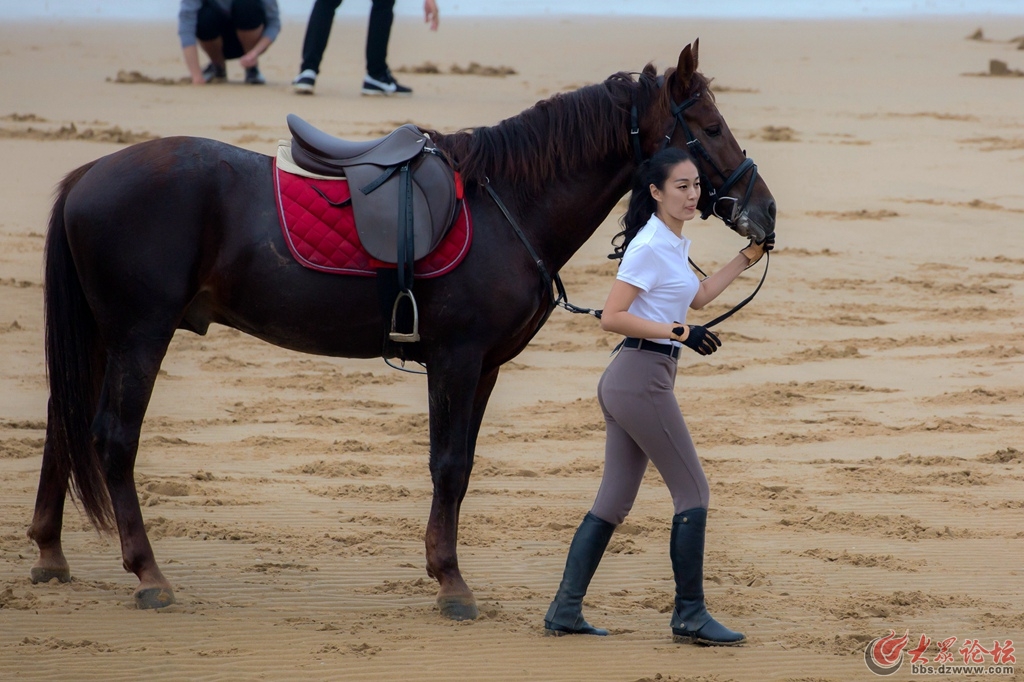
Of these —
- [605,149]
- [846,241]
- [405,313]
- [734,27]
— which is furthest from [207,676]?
[734,27]

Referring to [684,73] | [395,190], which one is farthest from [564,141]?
[395,190]

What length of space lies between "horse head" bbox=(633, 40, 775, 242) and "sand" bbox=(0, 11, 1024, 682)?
1.58 m

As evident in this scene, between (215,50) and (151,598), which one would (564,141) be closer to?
(151,598)

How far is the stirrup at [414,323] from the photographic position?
4742mm

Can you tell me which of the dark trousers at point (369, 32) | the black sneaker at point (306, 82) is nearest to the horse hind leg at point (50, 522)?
the dark trousers at point (369, 32)

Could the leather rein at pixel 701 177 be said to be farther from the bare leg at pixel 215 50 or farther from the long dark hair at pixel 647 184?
the bare leg at pixel 215 50

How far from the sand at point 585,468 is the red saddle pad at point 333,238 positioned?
1.36 m

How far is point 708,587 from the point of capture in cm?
518

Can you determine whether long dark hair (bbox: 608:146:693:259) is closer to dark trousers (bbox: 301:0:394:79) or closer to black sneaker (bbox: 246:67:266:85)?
dark trousers (bbox: 301:0:394:79)

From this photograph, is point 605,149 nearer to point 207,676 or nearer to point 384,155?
point 384,155

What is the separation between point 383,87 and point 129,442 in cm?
1157

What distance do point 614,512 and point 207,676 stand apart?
1537mm

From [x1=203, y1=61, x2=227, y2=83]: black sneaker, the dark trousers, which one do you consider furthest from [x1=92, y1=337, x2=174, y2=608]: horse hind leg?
[x1=203, y1=61, x2=227, y2=83]: black sneaker

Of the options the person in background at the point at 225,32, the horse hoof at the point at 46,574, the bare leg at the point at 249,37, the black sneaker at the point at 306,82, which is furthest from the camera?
the bare leg at the point at 249,37
